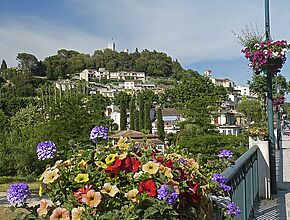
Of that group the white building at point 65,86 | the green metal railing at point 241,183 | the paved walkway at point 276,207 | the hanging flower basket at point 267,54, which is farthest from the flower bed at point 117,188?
the white building at point 65,86

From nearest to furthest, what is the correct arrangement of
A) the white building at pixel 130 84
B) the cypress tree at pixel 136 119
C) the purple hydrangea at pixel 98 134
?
1. the purple hydrangea at pixel 98 134
2. the cypress tree at pixel 136 119
3. the white building at pixel 130 84

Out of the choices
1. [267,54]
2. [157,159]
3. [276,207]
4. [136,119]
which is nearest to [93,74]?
[136,119]

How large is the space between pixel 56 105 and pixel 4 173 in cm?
777

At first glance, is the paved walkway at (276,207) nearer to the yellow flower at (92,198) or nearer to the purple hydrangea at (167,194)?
the purple hydrangea at (167,194)

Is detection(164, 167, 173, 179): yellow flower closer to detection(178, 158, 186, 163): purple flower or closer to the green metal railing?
detection(178, 158, 186, 163): purple flower

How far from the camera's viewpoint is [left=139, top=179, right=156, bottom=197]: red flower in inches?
59.7

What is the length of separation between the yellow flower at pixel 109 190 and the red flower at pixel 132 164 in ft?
0.44

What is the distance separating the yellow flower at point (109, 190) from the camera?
1.51 meters

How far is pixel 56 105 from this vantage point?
18172mm

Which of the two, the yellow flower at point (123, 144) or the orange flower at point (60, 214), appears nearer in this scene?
the orange flower at point (60, 214)

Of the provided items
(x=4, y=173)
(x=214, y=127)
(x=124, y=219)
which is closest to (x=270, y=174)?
(x=124, y=219)

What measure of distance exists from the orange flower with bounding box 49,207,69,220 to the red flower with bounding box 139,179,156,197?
0.28 m

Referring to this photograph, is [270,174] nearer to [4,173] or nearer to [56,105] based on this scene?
[56,105]

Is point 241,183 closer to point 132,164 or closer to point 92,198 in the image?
point 132,164
